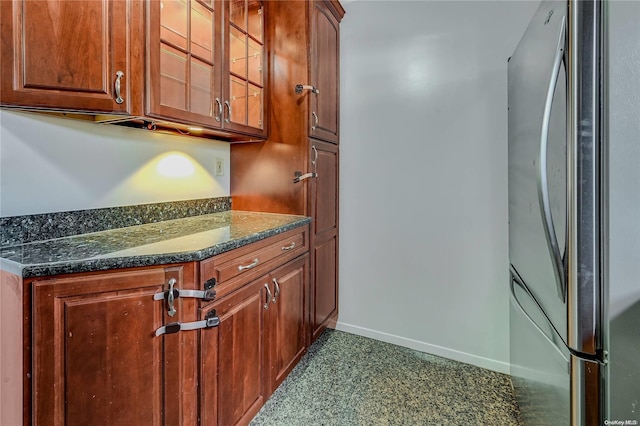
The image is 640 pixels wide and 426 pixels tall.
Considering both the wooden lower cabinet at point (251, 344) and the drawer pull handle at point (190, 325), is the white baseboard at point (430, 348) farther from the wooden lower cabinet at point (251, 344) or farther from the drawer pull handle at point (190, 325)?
the drawer pull handle at point (190, 325)

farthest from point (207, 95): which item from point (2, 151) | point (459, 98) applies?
point (459, 98)

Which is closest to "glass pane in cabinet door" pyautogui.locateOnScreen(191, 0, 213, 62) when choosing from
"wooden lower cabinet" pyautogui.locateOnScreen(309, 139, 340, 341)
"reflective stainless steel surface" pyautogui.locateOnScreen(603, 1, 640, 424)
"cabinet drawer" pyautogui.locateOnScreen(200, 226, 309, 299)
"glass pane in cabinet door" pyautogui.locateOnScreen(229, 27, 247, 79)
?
"glass pane in cabinet door" pyautogui.locateOnScreen(229, 27, 247, 79)

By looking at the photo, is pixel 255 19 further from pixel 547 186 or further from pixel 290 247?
pixel 547 186

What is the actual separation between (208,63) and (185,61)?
0.12 m

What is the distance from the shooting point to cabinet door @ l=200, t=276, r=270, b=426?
107cm

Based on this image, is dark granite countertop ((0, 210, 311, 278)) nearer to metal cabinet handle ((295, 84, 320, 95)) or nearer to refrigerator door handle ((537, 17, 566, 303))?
metal cabinet handle ((295, 84, 320, 95))

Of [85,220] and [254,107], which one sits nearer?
[85,220]

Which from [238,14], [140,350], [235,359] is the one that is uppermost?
[238,14]

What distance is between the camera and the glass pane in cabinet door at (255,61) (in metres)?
1.74

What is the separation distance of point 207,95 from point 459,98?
150 cm

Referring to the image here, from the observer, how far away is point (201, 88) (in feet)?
4.69

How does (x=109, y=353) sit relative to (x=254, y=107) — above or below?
below

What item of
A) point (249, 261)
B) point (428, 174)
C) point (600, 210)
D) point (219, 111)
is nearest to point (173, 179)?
point (219, 111)

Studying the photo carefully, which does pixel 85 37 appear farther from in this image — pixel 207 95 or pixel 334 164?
pixel 334 164
